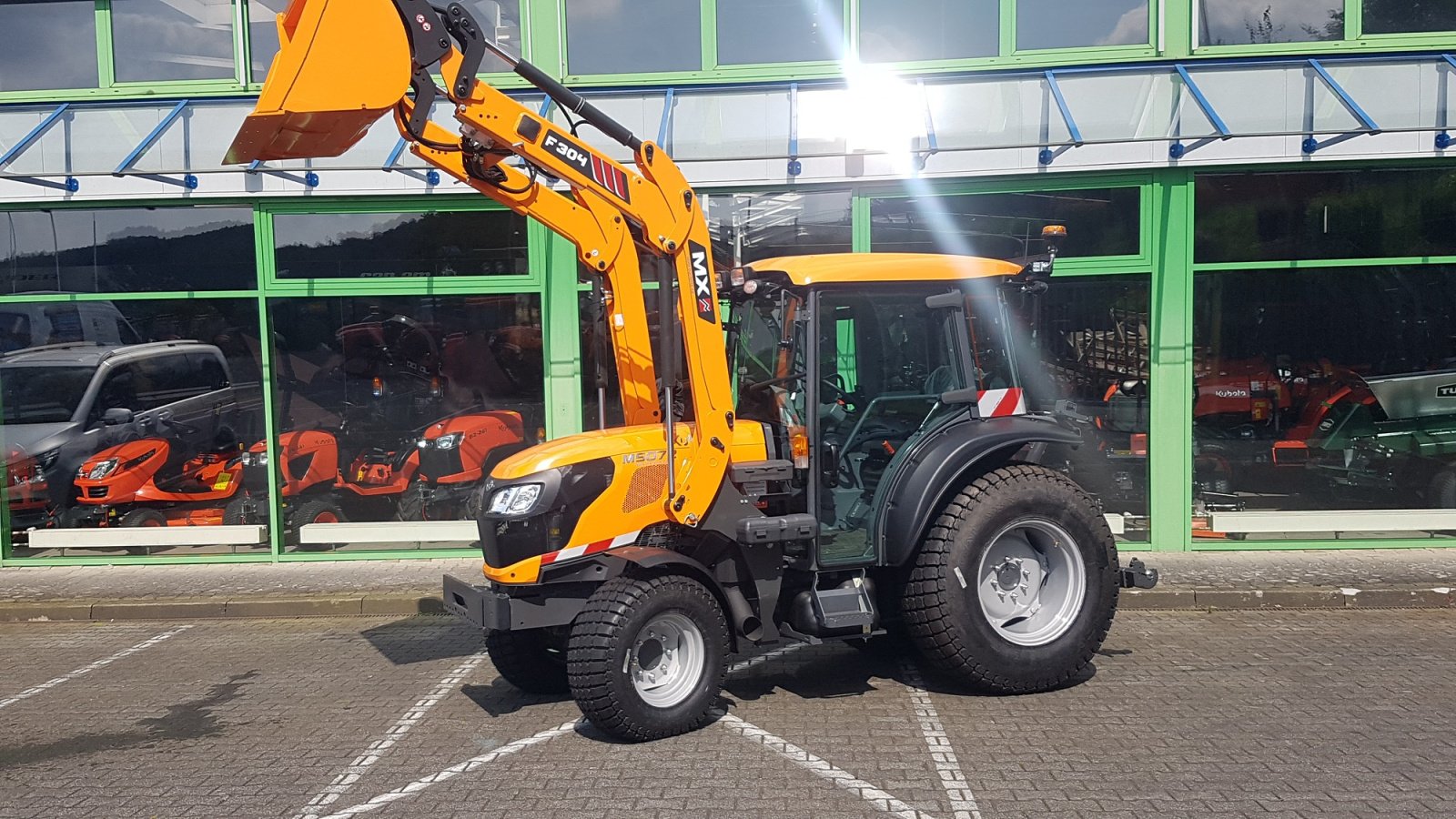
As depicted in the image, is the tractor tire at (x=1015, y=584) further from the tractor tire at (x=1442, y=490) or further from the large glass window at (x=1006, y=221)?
the tractor tire at (x=1442, y=490)

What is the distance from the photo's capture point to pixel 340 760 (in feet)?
17.1

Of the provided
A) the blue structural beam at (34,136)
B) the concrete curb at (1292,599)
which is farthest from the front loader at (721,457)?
the blue structural beam at (34,136)

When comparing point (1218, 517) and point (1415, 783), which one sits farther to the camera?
point (1218, 517)

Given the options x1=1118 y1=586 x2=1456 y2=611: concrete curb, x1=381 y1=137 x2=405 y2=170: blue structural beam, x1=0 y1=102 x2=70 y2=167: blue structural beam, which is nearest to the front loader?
x1=1118 y1=586 x2=1456 y2=611: concrete curb

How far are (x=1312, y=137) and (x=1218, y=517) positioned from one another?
3304 millimetres

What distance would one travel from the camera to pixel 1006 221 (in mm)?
9719

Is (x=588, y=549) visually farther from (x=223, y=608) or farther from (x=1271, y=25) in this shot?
(x=1271, y=25)

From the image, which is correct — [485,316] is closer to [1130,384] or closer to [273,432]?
[273,432]

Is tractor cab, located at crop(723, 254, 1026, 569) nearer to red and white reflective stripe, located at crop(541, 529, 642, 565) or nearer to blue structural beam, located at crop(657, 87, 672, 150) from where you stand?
red and white reflective stripe, located at crop(541, 529, 642, 565)

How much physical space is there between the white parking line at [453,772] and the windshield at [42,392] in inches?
282

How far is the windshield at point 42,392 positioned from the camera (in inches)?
407

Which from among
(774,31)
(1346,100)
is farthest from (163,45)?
(1346,100)

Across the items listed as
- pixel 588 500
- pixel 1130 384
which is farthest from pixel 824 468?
pixel 1130 384

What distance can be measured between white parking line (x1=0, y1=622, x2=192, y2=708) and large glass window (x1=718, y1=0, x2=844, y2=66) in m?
6.49
